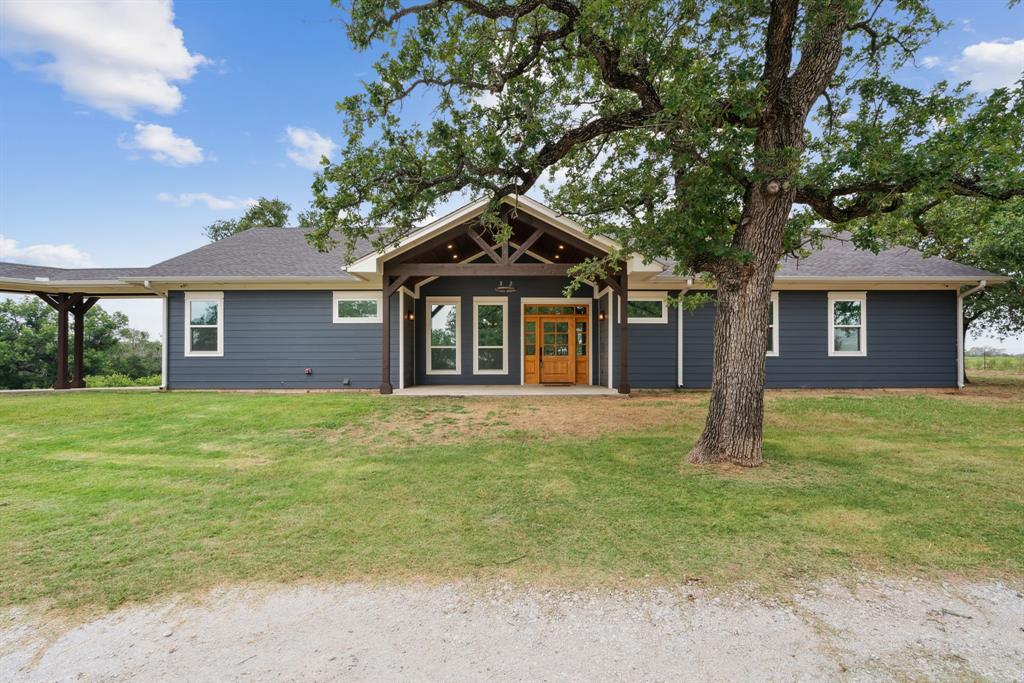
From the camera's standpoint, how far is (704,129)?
14.4 feet

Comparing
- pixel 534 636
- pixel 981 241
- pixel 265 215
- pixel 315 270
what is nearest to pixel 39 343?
pixel 265 215

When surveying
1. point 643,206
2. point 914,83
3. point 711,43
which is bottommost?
point 643,206

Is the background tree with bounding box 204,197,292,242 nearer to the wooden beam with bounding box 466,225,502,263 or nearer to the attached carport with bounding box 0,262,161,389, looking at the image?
the attached carport with bounding box 0,262,161,389

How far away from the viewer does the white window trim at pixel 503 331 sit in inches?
468

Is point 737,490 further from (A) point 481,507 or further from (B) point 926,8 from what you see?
(B) point 926,8

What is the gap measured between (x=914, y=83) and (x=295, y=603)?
25.0 feet

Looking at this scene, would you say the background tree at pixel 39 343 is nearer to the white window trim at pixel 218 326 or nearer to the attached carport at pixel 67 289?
the attached carport at pixel 67 289

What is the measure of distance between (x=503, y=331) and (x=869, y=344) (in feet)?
30.3

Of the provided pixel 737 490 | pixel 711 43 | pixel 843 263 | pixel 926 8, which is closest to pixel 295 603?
pixel 737 490

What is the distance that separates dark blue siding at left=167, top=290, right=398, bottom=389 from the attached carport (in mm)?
1793

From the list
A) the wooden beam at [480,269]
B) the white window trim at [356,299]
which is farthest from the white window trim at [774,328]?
the white window trim at [356,299]

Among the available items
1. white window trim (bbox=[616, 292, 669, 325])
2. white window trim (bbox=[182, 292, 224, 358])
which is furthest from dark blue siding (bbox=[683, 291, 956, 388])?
white window trim (bbox=[182, 292, 224, 358])

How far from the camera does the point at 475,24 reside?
5609 millimetres

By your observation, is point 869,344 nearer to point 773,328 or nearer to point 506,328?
point 773,328
